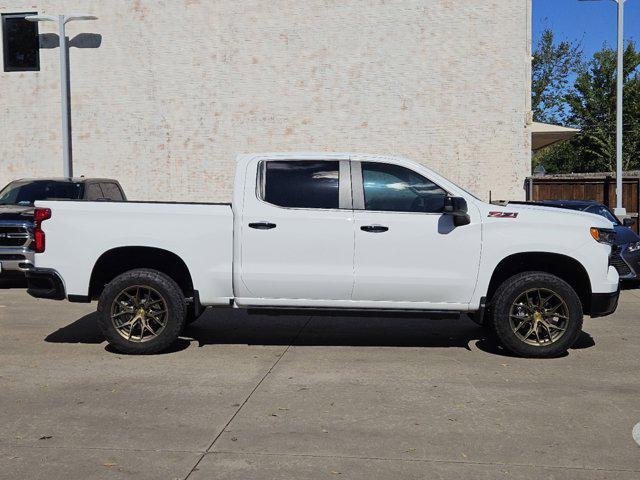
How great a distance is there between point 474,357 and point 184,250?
3.09 meters

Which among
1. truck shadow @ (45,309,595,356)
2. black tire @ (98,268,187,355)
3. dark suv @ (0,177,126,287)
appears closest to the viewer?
black tire @ (98,268,187,355)

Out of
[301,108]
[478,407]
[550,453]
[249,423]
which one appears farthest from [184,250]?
[301,108]

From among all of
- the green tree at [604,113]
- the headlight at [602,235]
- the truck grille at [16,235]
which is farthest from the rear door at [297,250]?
the green tree at [604,113]

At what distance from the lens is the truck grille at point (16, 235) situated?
1287cm

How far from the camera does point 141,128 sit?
2403 centimetres

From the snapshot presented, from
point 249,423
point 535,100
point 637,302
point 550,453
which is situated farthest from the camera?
point 535,100

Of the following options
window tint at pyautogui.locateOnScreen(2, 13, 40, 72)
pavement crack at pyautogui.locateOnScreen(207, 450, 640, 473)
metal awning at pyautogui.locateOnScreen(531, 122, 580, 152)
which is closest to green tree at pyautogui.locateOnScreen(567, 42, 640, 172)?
metal awning at pyautogui.locateOnScreen(531, 122, 580, 152)

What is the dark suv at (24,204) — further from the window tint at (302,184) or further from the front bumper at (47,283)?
the window tint at (302,184)

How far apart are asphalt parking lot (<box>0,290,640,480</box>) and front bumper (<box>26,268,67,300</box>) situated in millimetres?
618

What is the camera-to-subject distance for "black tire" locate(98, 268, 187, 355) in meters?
7.96

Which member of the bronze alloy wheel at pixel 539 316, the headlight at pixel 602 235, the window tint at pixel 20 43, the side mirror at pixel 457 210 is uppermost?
the window tint at pixel 20 43

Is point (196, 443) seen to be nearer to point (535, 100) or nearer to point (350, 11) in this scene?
point (350, 11)

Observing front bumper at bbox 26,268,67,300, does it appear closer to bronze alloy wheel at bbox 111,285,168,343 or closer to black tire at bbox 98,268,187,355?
black tire at bbox 98,268,187,355

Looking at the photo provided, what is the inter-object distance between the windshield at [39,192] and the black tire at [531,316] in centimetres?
906
